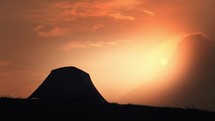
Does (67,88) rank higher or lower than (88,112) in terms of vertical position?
higher

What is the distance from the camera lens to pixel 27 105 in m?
22.0

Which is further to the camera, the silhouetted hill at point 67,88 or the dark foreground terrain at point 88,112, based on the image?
the silhouetted hill at point 67,88

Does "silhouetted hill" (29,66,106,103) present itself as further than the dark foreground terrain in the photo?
Yes

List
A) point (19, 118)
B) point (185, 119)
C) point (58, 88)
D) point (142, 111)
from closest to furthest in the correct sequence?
point (19, 118) → point (185, 119) → point (142, 111) → point (58, 88)

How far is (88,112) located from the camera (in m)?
20.9

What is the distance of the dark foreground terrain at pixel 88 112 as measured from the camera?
740 inches

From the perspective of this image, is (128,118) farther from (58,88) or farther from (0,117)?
(58,88)

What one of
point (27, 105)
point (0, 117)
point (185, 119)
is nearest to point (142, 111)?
point (185, 119)

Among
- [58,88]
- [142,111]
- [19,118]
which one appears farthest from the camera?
[58,88]

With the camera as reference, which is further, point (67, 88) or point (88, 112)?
point (67, 88)

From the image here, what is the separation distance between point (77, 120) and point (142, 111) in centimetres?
548

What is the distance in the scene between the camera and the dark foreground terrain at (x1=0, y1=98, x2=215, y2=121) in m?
18.8

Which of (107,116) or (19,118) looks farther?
(107,116)

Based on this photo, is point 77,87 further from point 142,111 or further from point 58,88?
point 142,111
